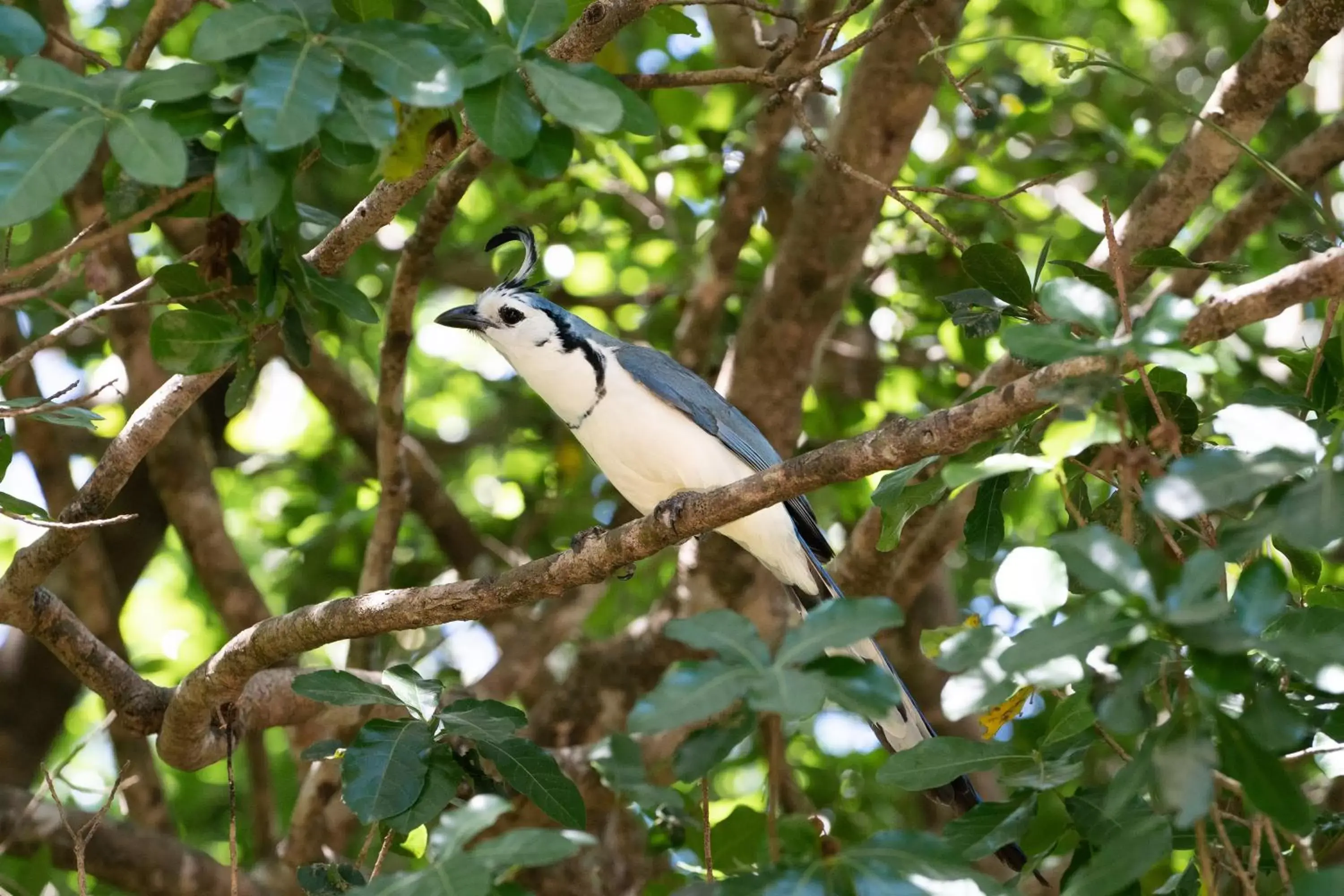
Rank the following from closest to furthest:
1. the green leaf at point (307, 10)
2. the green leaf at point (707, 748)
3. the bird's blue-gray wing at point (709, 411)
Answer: the green leaf at point (707, 748), the green leaf at point (307, 10), the bird's blue-gray wing at point (709, 411)

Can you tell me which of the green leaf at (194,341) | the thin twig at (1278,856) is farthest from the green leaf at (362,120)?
the thin twig at (1278,856)

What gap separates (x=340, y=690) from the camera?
9.75 feet

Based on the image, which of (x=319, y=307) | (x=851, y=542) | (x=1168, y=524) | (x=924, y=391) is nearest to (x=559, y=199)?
(x=924, y=391)

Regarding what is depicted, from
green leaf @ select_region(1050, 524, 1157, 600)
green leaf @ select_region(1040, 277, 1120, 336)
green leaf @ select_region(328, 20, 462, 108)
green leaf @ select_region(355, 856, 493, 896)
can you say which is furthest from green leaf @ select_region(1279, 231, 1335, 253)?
green leaf @ select_region(355, 856, 493, 896)

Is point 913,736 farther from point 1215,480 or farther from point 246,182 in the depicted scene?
point 246,182

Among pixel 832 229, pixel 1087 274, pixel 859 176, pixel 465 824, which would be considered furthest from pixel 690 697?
pixel 832 229

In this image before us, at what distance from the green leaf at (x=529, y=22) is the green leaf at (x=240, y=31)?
0.37m

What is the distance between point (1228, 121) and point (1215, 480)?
2.69 meters

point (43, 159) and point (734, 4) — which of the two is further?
point (734, 4)

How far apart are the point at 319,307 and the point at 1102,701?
200 centimetres

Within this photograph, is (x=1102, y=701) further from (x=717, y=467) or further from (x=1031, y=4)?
(x=1031, y=4)

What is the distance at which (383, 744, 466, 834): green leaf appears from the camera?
2.84 meters

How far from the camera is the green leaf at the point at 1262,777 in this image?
2027mm

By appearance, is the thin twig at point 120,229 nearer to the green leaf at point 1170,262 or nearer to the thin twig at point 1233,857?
the green leaf at point 1170,262
